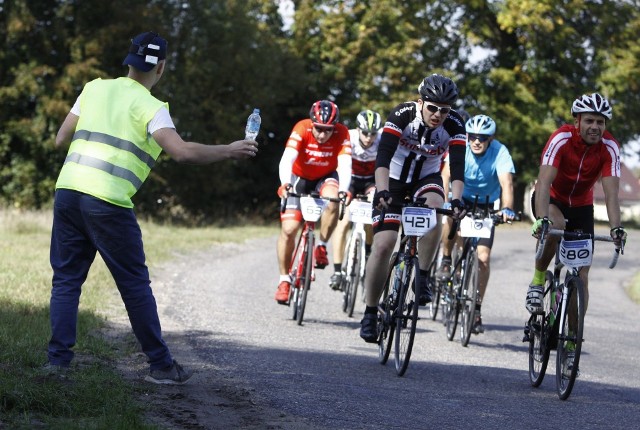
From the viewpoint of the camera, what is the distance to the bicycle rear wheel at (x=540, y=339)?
9203mm

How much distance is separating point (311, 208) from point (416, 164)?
104 inches

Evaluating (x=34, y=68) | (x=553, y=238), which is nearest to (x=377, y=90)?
(x=34, y=68)

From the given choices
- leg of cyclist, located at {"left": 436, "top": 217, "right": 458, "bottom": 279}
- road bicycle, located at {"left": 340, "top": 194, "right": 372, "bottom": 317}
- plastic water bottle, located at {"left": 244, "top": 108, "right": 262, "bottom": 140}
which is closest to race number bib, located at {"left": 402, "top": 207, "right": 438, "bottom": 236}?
plastic water bottle, located at {"left": 244, "top": 108, "right": 262, "bottom": 140}

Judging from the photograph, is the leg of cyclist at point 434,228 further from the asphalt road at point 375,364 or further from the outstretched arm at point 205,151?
the outstretched arm at point 205,151

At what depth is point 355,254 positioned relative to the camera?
1377cm

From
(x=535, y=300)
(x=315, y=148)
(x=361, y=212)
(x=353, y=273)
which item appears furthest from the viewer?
(x=353, y=273)

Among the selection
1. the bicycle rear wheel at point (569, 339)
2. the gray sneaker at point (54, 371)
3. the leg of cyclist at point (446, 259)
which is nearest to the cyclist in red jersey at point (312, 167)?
the leg of cyclist at point (446, 259)

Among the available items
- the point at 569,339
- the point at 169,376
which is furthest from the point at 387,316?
the point at 169,376

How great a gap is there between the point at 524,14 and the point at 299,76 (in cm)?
845

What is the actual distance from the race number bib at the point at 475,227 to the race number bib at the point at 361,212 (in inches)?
62.4

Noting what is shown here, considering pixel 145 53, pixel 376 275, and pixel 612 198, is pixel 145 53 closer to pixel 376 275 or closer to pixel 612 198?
pixel 376 275

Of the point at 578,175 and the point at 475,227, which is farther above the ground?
the point at 578,175

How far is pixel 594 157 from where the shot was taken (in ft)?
29.9

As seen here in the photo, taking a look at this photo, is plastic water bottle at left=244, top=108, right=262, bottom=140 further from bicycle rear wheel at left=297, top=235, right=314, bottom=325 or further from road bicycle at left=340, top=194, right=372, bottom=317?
road bicycle at left=340, top=194, right=372, bottom=317
